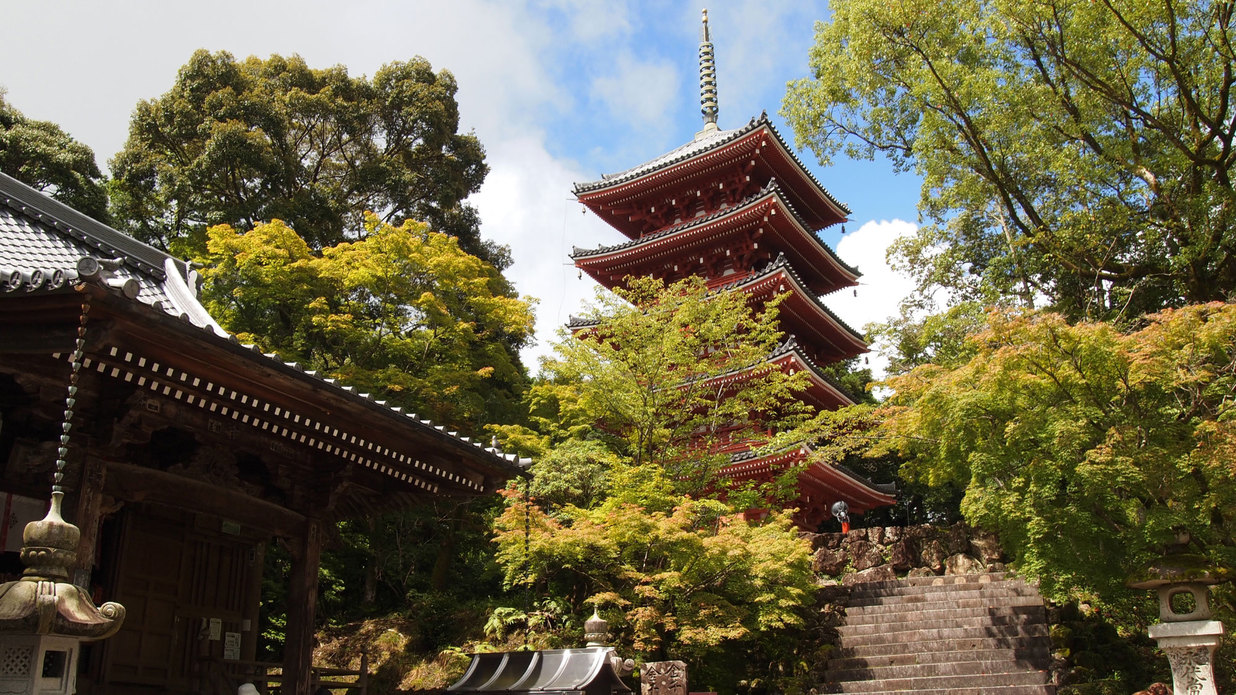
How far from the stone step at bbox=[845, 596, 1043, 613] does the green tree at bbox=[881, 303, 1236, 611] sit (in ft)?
7.70

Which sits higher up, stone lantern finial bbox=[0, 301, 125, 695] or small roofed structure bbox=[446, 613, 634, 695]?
stone lantern finial bbox=[0, 301, 125, 695]

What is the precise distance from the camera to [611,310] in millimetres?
14742

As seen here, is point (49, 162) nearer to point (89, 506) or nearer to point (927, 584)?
point (89, 506)

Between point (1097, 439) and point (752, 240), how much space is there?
10.6 metres

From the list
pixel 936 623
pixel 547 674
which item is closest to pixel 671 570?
pixel 936 623

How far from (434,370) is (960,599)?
31.7 ft

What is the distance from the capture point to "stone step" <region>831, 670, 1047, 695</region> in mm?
10664

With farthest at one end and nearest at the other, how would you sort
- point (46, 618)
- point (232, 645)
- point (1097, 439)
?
point (1097, 439), point (232, 645), point (46, 618)

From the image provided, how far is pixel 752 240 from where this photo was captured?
19375 mm

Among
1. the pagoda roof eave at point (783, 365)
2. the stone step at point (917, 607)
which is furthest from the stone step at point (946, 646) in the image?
the pagoda roof eave at point (783, 365)

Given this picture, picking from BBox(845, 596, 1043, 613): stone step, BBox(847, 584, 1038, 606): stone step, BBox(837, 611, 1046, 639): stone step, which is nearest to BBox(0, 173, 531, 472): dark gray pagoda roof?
BBox(837, 611, 1046, 639): stone step

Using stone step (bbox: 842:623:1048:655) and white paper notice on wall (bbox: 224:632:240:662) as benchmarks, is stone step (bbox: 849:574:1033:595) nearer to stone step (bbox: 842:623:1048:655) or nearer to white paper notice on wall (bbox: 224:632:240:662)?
stone step (bbox: 842:623:1048:655)

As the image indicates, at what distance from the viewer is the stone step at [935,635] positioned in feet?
38.2

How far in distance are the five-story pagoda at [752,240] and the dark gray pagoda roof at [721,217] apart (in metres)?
0.03
